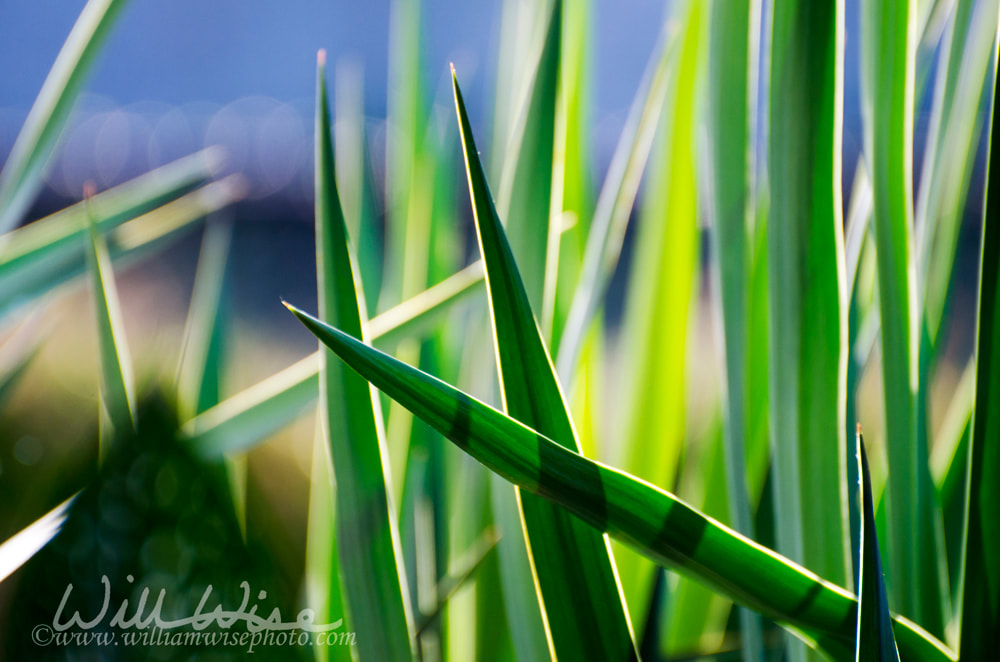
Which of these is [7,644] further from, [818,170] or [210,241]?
[210,241]

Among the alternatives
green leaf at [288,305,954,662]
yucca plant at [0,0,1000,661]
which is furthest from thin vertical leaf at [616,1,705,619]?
green leaf at [288,305,954,662]

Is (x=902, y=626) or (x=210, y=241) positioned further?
(x=210, y=241)

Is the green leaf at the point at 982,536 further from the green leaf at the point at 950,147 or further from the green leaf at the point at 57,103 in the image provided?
the green leaf at the point at 57,103

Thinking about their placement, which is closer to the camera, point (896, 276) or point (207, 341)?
point (896, 276)

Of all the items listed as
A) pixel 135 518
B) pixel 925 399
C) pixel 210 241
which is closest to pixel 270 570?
pixel 135 518

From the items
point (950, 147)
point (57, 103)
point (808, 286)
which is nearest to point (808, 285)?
point (808, 286)

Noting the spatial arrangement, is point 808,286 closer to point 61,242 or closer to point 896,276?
point 896,276

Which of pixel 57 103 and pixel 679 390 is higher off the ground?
pixel 57 103
